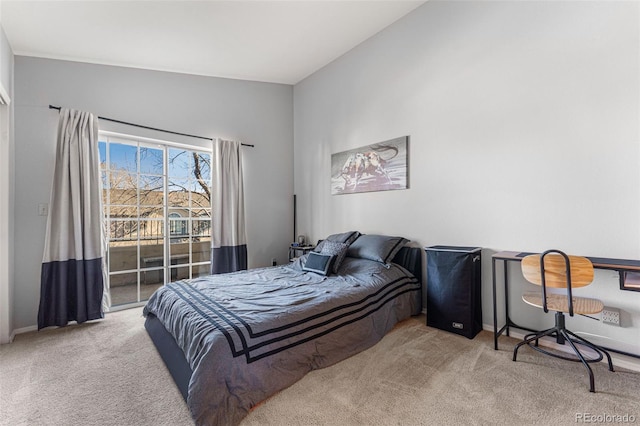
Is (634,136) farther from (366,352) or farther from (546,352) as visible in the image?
(366,352)

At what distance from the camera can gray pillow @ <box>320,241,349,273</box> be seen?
10.4 ft

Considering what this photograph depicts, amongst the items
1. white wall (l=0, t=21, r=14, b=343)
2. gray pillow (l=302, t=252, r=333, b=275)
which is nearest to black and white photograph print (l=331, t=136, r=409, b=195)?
gray pillow (l=302, t=252, r=333, b=275)

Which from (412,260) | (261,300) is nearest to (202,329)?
(261,300)

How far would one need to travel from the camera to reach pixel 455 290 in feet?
8.72

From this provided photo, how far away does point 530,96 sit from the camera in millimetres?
2496

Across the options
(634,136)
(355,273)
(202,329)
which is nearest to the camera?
(202,329)

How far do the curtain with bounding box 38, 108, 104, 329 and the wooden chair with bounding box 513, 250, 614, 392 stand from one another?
3973 millimetres

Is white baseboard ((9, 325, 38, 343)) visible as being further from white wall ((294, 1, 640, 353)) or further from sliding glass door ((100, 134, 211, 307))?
white wall ((294, 1, 640, 353))

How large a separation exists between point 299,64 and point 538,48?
282 centimetres

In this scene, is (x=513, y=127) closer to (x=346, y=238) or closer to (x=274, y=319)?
(x=346, y=238)

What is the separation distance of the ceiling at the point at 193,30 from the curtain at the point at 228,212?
3.74ft

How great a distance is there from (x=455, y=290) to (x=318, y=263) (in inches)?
53.6

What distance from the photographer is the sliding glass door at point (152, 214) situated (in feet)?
11.3

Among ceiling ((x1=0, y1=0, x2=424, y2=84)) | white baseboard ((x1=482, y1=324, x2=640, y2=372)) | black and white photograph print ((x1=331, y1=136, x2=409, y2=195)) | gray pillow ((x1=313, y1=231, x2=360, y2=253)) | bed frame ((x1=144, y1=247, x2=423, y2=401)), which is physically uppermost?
ceiling ((x1=0, y1=0, x2=424, y2=84))
